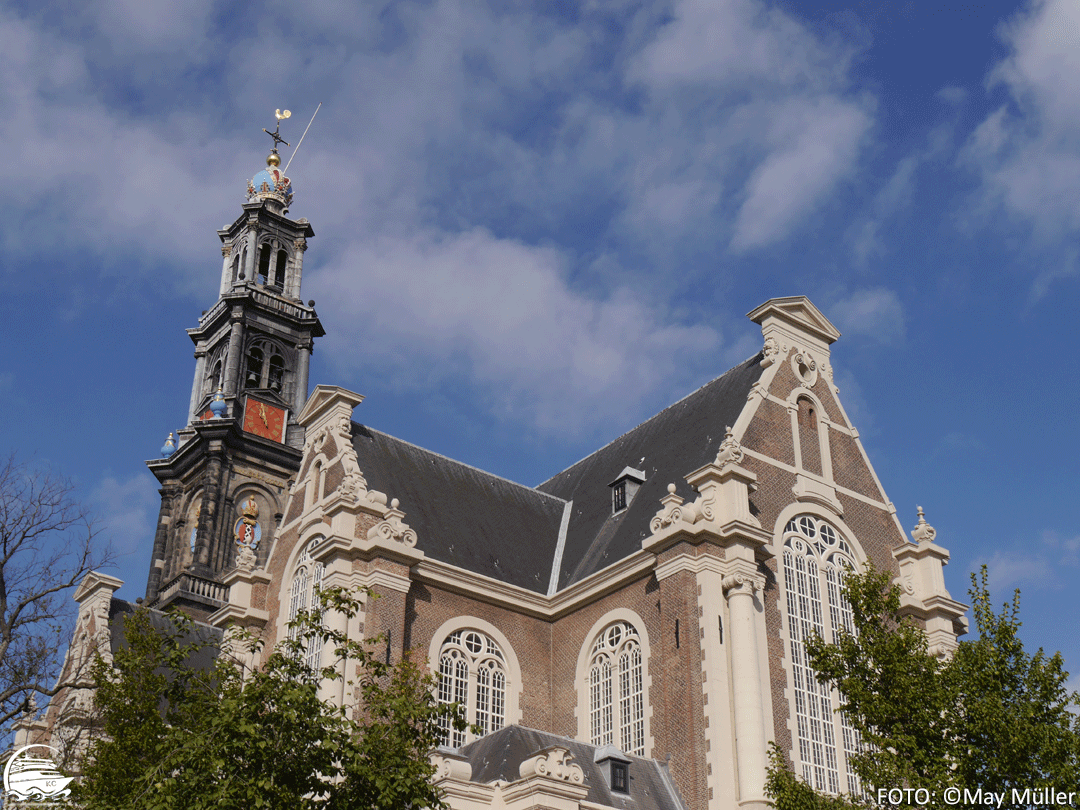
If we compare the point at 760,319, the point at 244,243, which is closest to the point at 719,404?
the point at 760,319

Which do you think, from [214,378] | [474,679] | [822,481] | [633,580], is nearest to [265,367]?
[214,378]

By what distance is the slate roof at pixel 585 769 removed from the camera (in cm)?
2450

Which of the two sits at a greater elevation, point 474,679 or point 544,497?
point 544,497

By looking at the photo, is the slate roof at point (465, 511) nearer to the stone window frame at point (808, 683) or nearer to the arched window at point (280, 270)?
the stone window frame at point (808, 683)

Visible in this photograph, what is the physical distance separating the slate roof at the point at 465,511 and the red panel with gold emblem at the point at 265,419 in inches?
870

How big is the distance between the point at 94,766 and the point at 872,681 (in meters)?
13.6

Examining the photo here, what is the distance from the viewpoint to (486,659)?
30.5m

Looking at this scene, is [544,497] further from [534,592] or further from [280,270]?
[280,270]

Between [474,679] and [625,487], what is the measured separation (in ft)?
23.9

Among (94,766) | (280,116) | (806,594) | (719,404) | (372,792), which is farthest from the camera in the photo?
(280,116)

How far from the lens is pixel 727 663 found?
26.3 m

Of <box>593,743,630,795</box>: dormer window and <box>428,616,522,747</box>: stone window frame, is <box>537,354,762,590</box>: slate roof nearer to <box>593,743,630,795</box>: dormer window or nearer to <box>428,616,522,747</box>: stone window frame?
<box>428,616,522,747</box>: stone window frame

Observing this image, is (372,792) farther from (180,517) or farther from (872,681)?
(180,517)

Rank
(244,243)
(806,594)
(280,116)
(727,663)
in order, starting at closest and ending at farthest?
1. (727,663)
2. (806,594)
3. (244,243)
4. (280,116)
